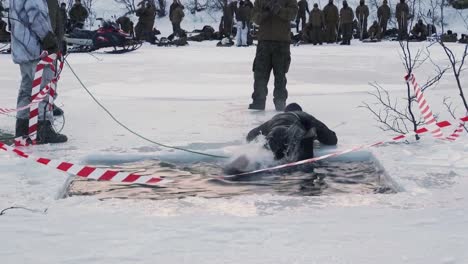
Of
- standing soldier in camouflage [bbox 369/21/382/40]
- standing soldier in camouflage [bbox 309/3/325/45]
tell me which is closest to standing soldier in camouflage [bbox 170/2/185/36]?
standing soldier in camouflage [bbox 309/3/325/45]

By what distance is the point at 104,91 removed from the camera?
10.8 meters

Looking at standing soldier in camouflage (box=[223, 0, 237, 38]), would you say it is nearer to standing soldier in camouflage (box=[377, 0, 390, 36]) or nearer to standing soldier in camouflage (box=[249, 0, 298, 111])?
standing soldier in camouflage (box=[377, 0, 390, 36])

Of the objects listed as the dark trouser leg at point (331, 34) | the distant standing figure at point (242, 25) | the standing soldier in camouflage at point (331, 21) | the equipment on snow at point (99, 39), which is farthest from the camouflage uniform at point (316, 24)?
the equipment on snow at point (99, 39)

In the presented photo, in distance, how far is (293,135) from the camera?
5633 mm

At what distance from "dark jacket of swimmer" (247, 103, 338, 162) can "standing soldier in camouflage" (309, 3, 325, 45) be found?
20.4 m

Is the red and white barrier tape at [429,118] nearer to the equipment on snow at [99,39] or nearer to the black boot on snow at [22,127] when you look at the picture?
the black boot on snow at [22,127]

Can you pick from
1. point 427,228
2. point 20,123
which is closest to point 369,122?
point 20,123

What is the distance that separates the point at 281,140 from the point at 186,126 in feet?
6.81

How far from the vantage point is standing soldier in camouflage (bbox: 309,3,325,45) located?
86.6ft

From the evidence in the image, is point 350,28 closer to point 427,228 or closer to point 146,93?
point 146,93

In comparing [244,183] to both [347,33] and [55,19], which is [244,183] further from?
[347,33]

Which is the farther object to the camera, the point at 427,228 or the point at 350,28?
the point at 350,28

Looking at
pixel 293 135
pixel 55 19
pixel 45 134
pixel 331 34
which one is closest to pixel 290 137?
pixel 293 135

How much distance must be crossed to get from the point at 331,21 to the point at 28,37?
70.2 feet
